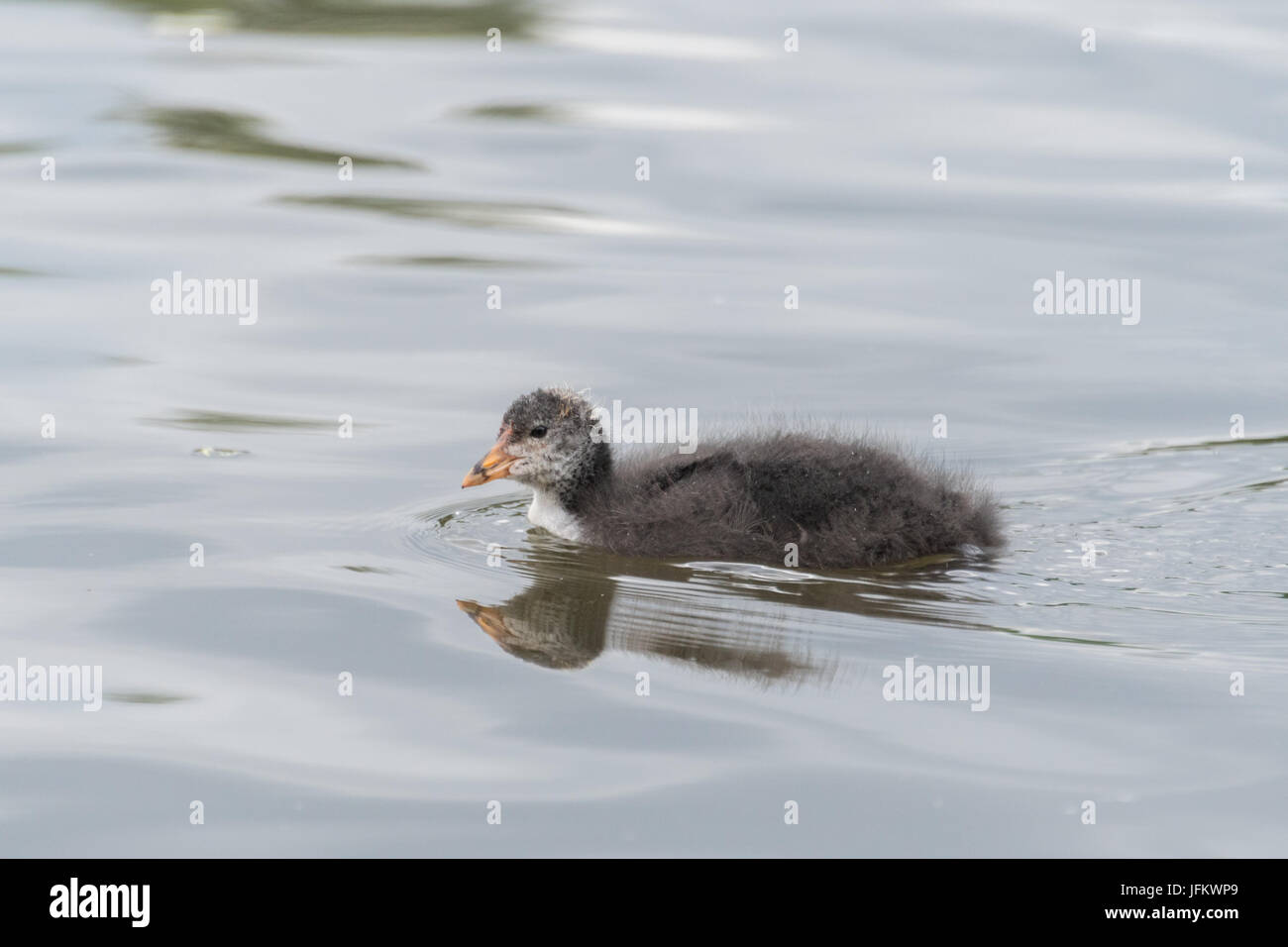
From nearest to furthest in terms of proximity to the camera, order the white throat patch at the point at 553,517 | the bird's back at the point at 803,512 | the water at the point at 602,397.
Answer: the water at the point at 602,397
the bird's back at the point at 803,512
the white throat patch at the point at 553,517

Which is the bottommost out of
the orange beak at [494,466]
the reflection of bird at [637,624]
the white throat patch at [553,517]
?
the reflection of bird at [637,624]

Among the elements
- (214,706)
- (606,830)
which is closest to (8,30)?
(214,706)

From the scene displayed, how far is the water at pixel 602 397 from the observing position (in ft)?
21.7

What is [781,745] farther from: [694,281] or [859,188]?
[859,188]

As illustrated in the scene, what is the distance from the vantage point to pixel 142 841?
6207 mm

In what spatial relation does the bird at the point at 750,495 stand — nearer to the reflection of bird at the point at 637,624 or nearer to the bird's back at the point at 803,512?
the bird's back at the point at 803,512

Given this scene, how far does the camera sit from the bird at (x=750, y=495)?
896 centimetres

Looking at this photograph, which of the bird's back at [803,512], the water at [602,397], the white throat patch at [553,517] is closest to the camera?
the water at [602,397]

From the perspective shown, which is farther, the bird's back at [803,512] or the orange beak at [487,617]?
the bird's back at [803,512]

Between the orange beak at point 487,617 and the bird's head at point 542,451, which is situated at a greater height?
the bird's head at point 542,451

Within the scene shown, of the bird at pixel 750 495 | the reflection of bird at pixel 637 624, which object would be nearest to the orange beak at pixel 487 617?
the reflection of bird at pixel 637 624

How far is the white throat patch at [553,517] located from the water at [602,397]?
0.11 meters

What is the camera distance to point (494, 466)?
9625 millimetres

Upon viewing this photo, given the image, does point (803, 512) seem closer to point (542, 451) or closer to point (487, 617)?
point (542, 451)
